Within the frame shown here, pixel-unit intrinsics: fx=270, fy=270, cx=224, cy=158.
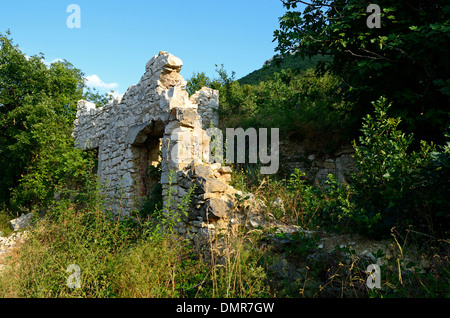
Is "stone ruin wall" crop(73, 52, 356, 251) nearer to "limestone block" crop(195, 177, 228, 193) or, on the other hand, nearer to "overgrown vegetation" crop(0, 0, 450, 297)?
"limestone block" crop(195, 177, 228, 193)

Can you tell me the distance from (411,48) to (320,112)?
9.77ft

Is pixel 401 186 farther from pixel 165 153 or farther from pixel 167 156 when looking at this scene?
pixel 165 153

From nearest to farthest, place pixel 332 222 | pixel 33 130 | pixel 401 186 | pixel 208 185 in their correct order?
1. pixel 401 186
2. pixel 332 222
3. pixel 208 185
4. pixel 33 130

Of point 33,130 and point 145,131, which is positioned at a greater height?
point 33,130

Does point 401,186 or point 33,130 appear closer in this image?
point 401,186

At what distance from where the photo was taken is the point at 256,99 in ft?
39.7

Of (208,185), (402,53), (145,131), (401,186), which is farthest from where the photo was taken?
(145,131)

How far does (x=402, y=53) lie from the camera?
5.16m

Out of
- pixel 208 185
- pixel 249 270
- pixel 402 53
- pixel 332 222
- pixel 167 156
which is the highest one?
pixel 402 53

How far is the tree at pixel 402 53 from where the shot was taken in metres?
4.95

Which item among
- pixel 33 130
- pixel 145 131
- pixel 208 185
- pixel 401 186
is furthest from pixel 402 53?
pixel 33 130

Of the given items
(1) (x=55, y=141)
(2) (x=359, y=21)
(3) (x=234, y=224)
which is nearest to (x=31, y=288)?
(3) (x=234, y=224)

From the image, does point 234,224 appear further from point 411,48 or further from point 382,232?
point 411,48

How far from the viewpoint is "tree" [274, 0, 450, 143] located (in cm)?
495
